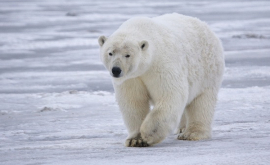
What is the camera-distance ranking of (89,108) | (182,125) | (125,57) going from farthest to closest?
(89,108), (182,125), (125,57)

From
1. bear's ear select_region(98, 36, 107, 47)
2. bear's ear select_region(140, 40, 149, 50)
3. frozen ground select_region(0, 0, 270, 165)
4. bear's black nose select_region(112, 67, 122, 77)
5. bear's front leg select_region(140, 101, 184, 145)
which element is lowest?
frozen ground select_region(0, 0, 270, 165)

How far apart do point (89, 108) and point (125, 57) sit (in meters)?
2.68

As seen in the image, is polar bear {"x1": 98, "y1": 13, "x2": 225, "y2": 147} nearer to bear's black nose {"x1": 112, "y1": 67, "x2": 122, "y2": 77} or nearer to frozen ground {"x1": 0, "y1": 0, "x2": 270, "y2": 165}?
bear's black nose {"x1": 112, "y1": 67, "x2": 122, "y2": 77}

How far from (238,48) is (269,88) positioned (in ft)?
15.7

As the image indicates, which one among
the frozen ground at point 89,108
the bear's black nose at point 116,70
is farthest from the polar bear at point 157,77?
the frozen ground at point 89,108

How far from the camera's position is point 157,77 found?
484 centimetres

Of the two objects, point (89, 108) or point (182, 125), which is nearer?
point (182, 125)

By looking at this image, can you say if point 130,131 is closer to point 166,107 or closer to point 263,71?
point 166,107

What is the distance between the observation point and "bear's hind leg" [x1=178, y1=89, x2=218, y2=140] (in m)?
5.45

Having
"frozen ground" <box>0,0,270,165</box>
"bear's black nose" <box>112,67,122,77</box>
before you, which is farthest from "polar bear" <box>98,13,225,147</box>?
"frozen ground" <box>0,0,270,165</box>

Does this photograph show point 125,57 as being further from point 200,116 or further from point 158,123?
point 200,116

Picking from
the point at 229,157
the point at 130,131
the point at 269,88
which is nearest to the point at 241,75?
the point at 269,88

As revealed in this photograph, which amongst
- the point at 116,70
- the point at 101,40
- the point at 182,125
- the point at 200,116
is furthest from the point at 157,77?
the point at 182,125

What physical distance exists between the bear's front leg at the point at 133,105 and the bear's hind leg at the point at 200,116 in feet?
1.94
